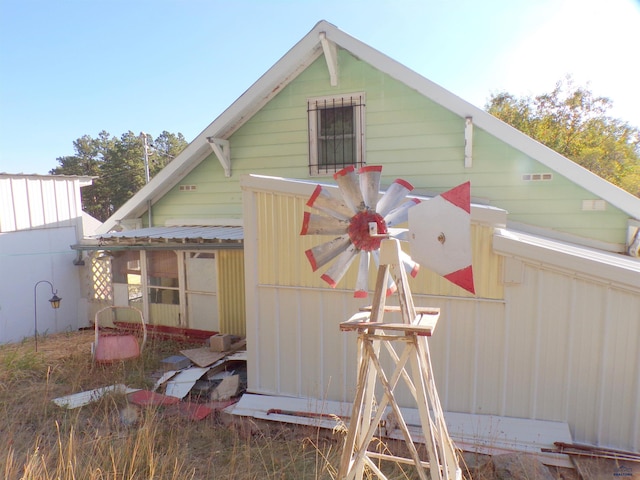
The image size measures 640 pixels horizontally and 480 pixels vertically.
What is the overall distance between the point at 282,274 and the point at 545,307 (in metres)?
3.13

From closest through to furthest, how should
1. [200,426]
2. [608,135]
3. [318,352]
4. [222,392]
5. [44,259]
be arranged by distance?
[200,426] → [318,352] → [222,392] → [44,259] → [608,135]

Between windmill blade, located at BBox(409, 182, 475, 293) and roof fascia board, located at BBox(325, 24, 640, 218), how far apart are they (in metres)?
4.63

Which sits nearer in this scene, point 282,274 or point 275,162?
point 282,274

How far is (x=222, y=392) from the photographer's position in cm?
Answer: 576

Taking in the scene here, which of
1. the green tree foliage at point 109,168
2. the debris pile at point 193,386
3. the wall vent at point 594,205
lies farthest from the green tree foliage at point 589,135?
the green tree foliage at point 109,168

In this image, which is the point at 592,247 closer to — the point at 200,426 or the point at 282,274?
the point at 282,274

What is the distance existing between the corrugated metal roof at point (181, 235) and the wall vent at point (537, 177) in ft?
16.2

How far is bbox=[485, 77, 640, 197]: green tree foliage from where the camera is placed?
16.9m

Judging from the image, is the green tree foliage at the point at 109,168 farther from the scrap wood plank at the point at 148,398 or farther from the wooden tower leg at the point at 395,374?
the wooden tower leg at the point at 395,374

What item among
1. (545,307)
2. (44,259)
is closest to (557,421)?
(545,307)

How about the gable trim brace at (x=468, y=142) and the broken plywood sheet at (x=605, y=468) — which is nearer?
the broken plywood sheet at (x=605, y=468)

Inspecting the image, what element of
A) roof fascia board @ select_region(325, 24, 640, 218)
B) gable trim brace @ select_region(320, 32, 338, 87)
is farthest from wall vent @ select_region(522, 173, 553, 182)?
gable trim brace @ select_region(320, 32, 338, 87)

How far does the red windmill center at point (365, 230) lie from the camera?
9.03 ft

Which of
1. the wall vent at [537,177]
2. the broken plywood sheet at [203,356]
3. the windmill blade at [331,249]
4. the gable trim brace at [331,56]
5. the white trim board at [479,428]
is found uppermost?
the gable trim brace at [331,56]
